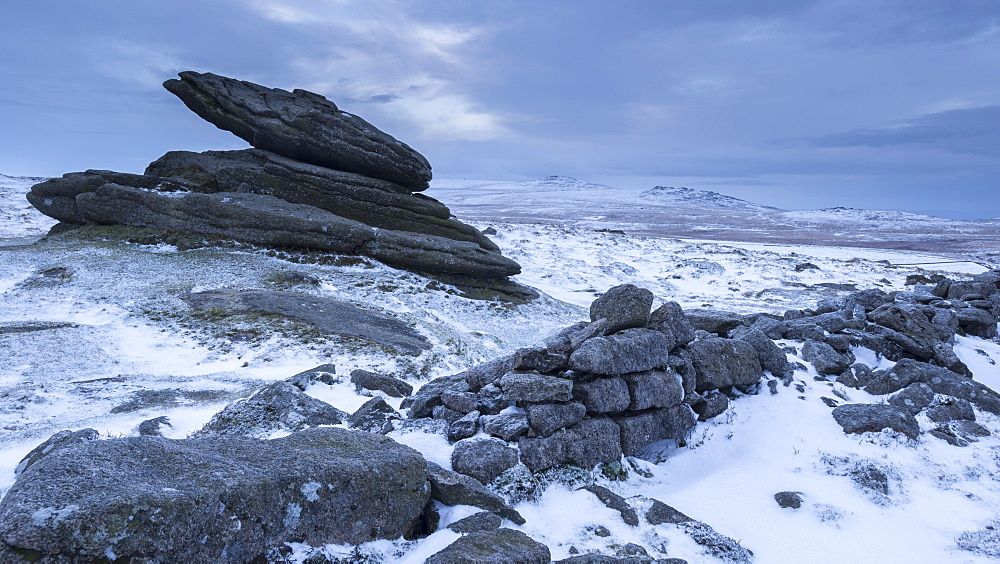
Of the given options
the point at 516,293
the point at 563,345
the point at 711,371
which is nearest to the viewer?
the point at 563,345

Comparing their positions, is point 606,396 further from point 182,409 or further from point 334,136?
point 334,136

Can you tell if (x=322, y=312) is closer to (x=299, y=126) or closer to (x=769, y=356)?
(x=299, y=126)

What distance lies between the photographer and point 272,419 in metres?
10.0

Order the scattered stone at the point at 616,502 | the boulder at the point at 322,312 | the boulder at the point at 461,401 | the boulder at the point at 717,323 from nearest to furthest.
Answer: the scattered stone at the point at 616,502, the boulder at the point at 461,401, the boulder at the point at 717,323, the boulder at the point at 322,312

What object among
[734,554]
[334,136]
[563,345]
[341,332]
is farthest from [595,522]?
[334,136]

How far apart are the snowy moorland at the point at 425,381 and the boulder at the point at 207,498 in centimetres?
39

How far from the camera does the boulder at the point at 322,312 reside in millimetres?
18625

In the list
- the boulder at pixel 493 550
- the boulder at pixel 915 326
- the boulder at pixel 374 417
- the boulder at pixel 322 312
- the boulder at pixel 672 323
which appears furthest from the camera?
the boulder at pixel 322 312

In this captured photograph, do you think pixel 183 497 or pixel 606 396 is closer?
pixel 183 497

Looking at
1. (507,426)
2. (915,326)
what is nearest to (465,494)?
(507,426)

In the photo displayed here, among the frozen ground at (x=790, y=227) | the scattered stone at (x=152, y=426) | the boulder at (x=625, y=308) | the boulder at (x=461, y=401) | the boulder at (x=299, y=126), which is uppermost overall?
the boulder at (x=299, y=126)

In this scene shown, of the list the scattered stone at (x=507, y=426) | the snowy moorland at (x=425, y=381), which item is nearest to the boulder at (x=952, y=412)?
the snowy moorland at (x=425, y=381)

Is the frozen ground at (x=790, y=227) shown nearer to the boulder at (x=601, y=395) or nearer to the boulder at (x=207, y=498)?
the boulder at (x=601, y=395)

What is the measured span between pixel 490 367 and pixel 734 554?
215 inches
